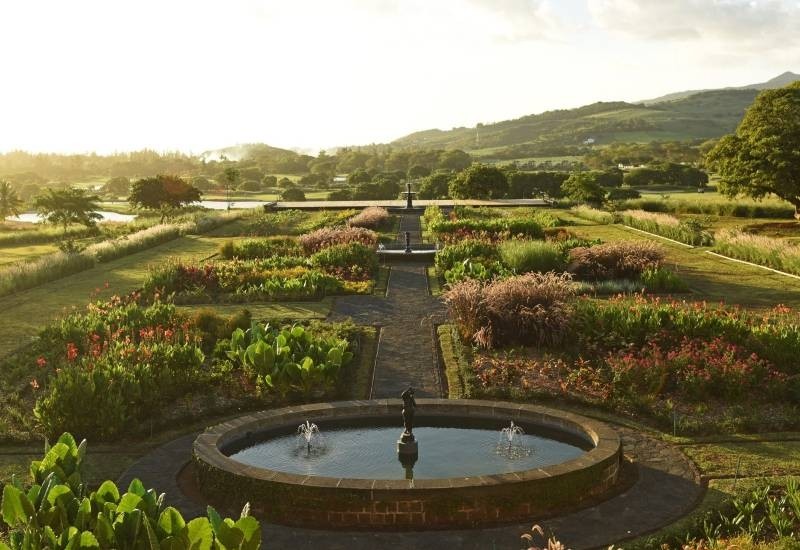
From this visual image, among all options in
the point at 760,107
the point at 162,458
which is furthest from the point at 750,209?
the point at 162,458

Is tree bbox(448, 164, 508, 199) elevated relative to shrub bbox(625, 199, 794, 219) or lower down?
elevated

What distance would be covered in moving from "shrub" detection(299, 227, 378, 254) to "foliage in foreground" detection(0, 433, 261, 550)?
2231 centimetres

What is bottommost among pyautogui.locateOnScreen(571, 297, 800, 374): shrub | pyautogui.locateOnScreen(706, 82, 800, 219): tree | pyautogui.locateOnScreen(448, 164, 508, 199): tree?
pyautogui.locateOnScreen(571, 297, 800, 374): shrub

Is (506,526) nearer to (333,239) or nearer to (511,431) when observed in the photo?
(511,431)

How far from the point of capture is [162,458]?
9.97m

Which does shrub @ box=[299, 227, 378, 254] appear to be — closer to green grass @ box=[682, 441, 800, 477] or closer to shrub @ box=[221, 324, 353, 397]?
shrub @ box=[221, 324, 353, 397]

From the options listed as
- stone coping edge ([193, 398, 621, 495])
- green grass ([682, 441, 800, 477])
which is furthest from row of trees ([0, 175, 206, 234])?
green grass ([682, 441, 800, 477])

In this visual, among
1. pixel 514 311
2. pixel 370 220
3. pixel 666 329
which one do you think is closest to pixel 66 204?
pixel 370 220

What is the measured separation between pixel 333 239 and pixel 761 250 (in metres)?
15.3

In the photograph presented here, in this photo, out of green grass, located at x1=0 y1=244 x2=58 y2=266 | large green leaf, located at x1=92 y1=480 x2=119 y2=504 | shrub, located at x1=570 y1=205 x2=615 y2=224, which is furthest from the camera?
shrub, located at x1=570 y1=205 x2=615 y2=224

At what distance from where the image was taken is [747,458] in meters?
9.72

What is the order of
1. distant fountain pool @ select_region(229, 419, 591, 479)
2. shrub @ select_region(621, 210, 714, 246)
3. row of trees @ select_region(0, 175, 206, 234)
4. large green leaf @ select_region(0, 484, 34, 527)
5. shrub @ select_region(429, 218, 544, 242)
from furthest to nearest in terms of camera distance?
row of trees @ select_region(0, 175, 206, 234) < shrub @ select_region(621, 210, 714, 246) < shrub @ select_region(429, 218, 544, 242) < distant fountain pool @ select_region(229, 419, 591, 479) < large green leaf @ select_region(0, 484, 34, 527)

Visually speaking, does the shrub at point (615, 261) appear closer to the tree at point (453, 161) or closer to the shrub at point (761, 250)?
the shrub at point (761, 250)

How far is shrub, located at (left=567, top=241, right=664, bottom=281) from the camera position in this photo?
22422 mm
